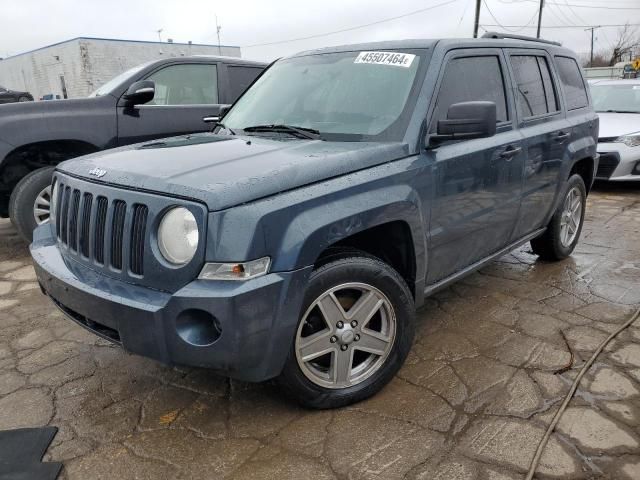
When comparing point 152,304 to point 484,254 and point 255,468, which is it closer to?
point 255,468

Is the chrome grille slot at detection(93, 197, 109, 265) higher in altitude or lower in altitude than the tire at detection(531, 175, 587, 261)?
higher

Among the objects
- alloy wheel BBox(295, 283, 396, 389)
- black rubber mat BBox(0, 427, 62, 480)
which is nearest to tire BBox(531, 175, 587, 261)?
alloy wheel BBox(295, 283, 396, 389)

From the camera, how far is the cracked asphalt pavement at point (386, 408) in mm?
2225

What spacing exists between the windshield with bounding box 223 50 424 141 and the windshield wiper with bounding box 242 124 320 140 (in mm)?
18

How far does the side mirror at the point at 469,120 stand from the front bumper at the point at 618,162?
5.82 metres

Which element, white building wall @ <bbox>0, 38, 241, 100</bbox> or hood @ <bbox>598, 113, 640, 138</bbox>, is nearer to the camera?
hood @ <bbox>598, 113, 640, 138</bbox>

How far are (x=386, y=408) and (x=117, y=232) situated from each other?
153cm

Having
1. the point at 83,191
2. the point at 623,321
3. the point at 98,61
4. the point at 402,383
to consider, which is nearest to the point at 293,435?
the point at 402,383

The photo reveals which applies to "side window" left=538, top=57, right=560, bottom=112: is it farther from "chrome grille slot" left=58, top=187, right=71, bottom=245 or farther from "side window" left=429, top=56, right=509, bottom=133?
"chrome grille slot" left=58, top=187, right=71, bottom=245

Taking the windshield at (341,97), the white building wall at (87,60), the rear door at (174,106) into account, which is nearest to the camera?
the windshield at (341,97)

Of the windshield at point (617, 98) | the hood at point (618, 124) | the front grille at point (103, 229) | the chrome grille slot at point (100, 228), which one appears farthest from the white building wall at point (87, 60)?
the chrome grille slot at point (100, 228)

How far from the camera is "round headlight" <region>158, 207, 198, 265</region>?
209 centimetres

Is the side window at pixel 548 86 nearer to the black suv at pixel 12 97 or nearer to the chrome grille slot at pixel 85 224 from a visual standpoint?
the chrome grille slot at pixel 85 224

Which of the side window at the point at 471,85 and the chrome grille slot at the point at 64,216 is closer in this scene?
the chrome grille slot at the point at 64,216
